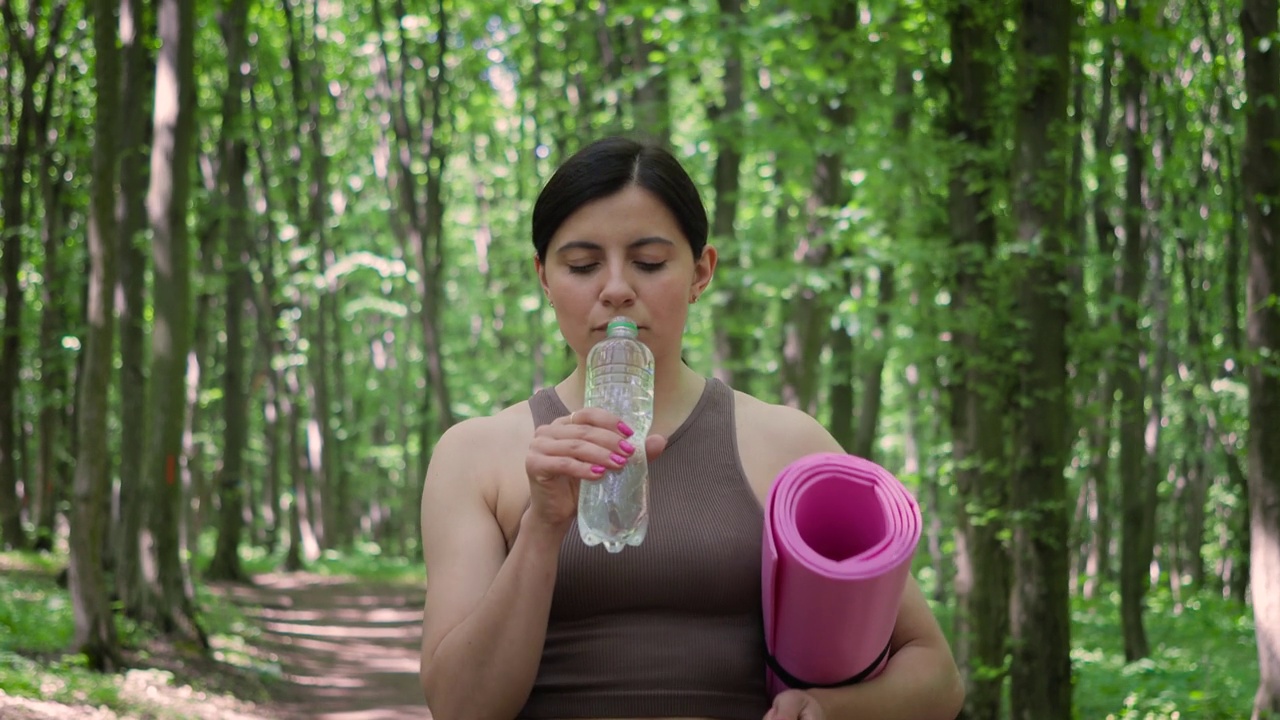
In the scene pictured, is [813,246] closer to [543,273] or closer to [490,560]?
[543,273]

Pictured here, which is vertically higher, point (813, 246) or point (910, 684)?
point (813, 246)

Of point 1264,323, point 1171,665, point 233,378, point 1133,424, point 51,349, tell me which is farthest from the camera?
point 233,378

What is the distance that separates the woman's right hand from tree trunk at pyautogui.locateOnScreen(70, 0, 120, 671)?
27.4ft

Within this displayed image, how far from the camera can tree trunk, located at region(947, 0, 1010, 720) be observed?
797cm

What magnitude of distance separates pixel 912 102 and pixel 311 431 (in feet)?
62.0

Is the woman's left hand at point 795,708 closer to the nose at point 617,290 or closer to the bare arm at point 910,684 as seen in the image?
the bare arm at point 910,684

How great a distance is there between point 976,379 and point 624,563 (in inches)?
246

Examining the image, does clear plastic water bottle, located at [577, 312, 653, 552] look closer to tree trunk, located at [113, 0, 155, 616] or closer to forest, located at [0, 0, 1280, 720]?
forest, located at [0, 0, 1280, 720]

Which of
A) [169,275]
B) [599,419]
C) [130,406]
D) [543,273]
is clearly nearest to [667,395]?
[543,273]

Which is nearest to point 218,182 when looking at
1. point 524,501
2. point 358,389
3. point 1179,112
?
point 1179,112

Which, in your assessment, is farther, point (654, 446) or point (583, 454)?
point (654, 446)

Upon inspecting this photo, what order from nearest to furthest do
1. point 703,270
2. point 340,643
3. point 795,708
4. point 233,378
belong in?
1. point 795,708
2. point 703,270
3. point 340,643
4. point 233,378

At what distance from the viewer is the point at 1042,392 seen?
6.80m

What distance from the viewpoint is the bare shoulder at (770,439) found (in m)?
2.54
